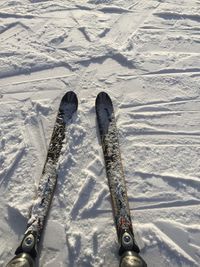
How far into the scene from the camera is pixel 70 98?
3461 millimetres

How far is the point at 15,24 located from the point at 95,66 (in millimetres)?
1328

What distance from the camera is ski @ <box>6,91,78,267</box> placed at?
243 centimetres

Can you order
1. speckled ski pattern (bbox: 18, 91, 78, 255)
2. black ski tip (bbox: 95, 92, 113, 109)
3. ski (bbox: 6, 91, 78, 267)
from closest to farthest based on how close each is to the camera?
ski (bbox: 6, 91, 78, 267)
speckled ski pattern (bbox: 18, 91, 78, 255)
black ski tip (bbox: 95, 92, 113, 109)

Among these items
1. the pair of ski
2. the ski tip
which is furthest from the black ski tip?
the ski tip

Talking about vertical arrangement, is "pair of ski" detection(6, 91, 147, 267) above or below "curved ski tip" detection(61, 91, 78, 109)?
below

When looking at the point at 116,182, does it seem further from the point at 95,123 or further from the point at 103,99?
the point at 103,99

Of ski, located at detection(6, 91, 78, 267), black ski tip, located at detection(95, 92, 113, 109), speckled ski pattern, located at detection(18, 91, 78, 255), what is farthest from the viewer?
black ski tip, located at detection(95, 92, 113, 109)

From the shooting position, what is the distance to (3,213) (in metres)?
2.80

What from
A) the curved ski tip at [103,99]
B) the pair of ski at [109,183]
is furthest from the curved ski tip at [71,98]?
the curved ski tip at [103,99]

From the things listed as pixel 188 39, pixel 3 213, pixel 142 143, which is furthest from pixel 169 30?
pixel 3 213

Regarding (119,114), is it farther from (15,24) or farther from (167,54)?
(15,24)

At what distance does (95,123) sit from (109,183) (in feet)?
2.40

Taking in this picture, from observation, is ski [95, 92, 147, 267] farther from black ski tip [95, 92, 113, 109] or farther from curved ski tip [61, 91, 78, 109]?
curved ski tip [61, 91, 78, 109]

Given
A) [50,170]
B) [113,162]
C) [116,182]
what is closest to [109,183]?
[116,182]
